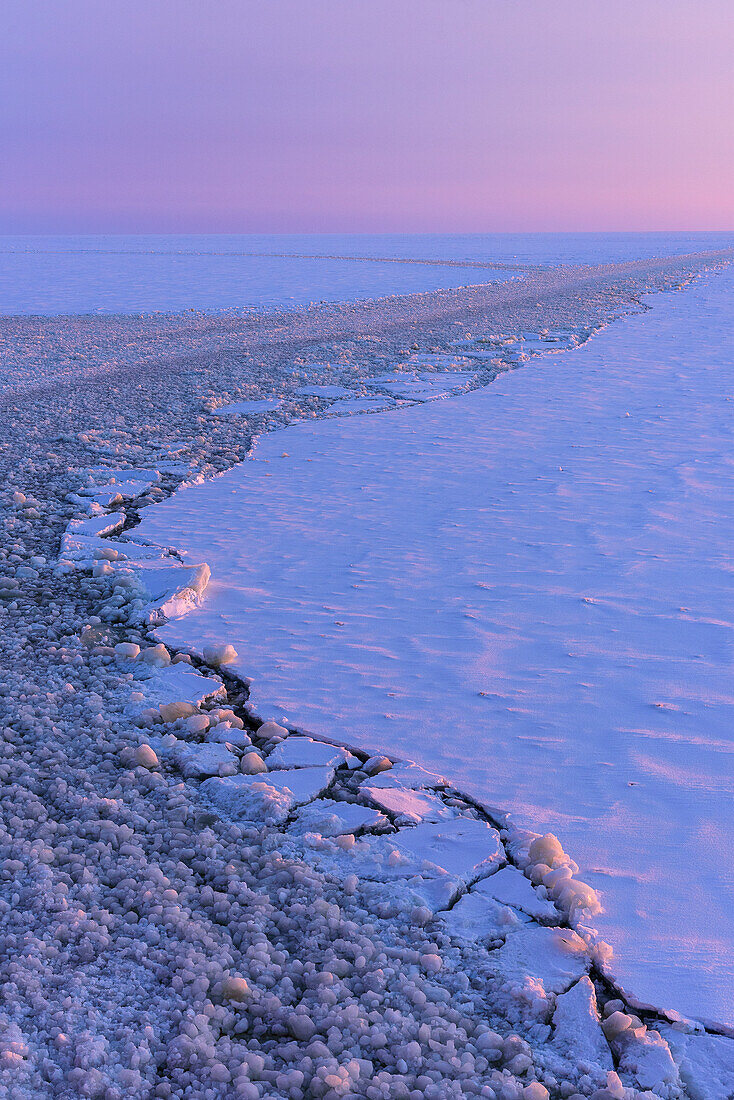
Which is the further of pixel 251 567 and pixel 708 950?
pixel 251 567

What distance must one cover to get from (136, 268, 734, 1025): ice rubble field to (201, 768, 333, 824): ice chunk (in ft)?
0.97

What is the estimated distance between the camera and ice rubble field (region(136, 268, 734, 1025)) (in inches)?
97.5

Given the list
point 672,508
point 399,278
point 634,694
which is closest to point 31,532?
point 634,694

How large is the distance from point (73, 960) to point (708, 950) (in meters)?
1.57

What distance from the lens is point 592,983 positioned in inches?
79.3

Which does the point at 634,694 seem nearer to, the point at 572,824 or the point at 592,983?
the point at 572,824

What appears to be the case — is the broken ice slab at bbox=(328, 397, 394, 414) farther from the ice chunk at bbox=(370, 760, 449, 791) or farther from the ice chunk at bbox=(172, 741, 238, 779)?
the ice chunk at bbox=(370, 760, 449, 791)

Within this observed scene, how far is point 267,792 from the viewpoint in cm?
271

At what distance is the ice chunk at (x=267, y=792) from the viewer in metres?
2.64

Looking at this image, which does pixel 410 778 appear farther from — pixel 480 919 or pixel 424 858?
pixel 480 919

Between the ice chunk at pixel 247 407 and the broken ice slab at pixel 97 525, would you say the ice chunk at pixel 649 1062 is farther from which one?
the ice chunk at pixel 247 407

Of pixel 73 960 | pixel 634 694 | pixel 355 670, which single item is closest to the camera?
pixel 73 960

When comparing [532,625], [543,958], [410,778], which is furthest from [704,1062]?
[532,625]

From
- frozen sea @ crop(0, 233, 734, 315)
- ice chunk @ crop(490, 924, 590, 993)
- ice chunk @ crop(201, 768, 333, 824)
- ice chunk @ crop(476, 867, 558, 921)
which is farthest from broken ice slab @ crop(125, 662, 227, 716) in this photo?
frozen sea @ crop(0, 233, 734, 315)
